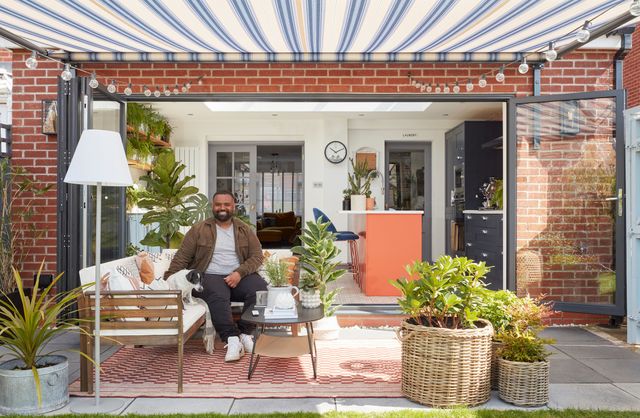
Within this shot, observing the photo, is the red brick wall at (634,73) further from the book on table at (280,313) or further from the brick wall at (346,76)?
the book on table at (280,313)

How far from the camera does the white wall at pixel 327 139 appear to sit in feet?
33.6

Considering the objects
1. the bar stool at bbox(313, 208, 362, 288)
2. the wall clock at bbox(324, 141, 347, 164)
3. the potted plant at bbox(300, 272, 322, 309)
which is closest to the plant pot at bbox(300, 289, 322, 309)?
the potted plant at bbox(300, 272, 322, 309)

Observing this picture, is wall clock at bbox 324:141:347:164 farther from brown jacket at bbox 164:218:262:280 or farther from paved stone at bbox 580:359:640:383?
Result: paved stone at bbox 580:359:640:383

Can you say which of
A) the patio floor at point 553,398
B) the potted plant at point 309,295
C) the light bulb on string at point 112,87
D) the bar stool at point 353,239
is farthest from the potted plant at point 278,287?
the bar stool at point 353,239

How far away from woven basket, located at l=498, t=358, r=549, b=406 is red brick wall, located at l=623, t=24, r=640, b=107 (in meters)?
9.93

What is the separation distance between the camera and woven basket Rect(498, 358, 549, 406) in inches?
132

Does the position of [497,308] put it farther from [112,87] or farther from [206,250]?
[112,87]

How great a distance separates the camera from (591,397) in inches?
138

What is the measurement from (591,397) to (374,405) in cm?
142

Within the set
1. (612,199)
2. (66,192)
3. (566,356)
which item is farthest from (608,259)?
(66,192)

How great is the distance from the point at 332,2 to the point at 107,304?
2477mm

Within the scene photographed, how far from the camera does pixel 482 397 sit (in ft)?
11.0

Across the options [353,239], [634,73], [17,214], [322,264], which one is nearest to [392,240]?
[353,239]

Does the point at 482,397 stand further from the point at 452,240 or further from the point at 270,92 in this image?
the point at 452,240
